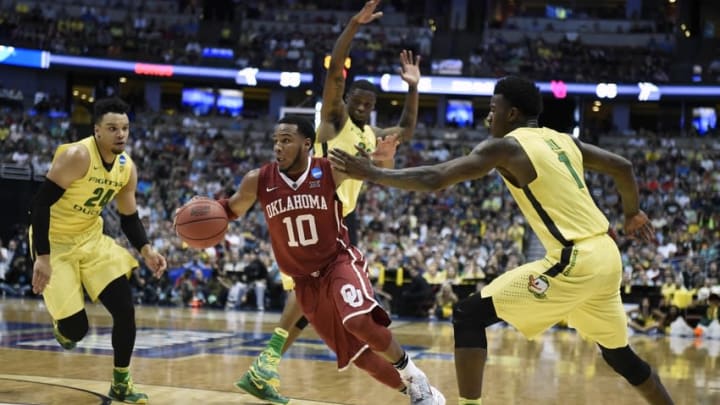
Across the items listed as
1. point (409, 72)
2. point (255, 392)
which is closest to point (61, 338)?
point (255, 392)

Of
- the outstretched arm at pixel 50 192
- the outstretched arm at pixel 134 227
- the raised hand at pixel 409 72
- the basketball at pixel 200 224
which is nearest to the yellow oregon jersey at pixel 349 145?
the raised hand at pixel 409 72

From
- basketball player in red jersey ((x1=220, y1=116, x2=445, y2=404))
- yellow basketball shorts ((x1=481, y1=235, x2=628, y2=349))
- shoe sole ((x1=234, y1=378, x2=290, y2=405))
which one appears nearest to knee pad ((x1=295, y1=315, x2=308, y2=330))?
shoe sole ((x1=234, y1=378, x2=290, y2=405))

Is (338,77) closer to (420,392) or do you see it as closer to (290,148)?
(290,148)

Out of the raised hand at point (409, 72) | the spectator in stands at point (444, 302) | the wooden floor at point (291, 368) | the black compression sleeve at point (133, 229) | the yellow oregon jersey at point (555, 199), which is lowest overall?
the spectator in stands at point (444, 302)

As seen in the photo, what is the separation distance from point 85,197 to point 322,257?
1551 millimetres

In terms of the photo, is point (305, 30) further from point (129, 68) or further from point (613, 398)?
point (613, 398)

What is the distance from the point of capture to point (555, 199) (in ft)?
12.7

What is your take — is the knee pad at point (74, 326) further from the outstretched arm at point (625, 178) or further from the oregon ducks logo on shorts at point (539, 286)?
the outstretched arm at point (625, 178)

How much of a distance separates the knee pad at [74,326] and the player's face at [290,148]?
1.52 metres

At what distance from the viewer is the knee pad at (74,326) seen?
16.4 ft

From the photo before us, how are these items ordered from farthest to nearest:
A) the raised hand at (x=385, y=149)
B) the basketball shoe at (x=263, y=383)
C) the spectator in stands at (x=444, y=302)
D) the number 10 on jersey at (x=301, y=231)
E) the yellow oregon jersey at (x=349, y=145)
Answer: the spectator in stands at (x=444, y=302), the yellow oregon jersey at (x=349, y=145), the basketball shoe at (x=263, y=383), the number 10 on jersey at (x=301, y=231), the raised hand at (x=385, y=149)

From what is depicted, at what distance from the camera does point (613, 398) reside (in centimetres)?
570

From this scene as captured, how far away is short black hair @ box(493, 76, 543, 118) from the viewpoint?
159 inches

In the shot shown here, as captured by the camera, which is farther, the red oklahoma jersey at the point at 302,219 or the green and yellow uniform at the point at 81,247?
the green and yellow uniform at the point at 81,247
